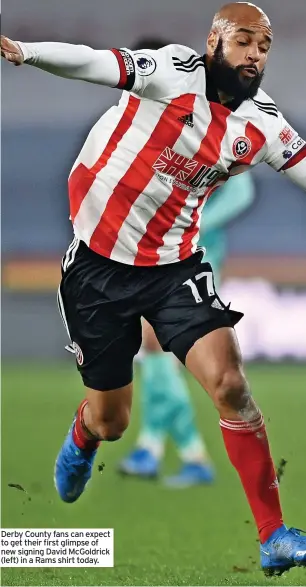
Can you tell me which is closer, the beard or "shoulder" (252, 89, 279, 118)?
the beard

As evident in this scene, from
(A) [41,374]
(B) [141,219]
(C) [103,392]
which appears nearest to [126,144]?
(B) [141,219]

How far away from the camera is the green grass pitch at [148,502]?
4.76 metres

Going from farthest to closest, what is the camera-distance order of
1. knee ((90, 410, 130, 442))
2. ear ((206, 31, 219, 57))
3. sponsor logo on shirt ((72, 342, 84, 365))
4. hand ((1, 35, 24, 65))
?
knee ((90, 410, 130, 442))
sponsor logo on shirt ((72, 342, 84, 365))
ear ((206, 31, 219, 57))
hand ((1, 35, 24, 65))

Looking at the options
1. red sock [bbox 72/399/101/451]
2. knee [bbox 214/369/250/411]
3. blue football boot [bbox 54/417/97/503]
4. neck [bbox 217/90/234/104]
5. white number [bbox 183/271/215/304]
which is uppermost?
neck [bbox 217/90/234/104]

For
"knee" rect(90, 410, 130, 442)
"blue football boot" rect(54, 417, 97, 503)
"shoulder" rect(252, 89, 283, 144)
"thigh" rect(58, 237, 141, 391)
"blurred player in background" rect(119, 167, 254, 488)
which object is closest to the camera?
"shoulder" rect(252, 89, 283, 144)

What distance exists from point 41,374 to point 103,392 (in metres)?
6.93

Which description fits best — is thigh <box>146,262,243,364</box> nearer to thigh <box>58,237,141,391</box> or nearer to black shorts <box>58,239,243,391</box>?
black shorts <box>58,239,243,391</box>

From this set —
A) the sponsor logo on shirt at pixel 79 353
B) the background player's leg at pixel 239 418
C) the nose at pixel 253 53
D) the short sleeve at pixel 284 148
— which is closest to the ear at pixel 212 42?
the nose at pixel 253 53

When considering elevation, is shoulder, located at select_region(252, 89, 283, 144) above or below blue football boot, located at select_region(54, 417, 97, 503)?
above
